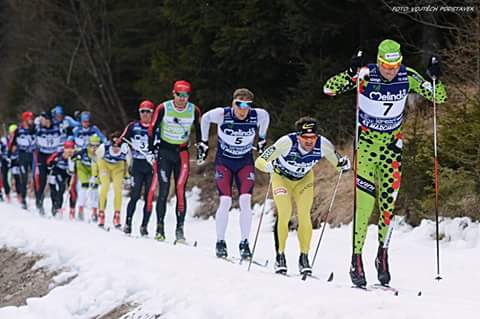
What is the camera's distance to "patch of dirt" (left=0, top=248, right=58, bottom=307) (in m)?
10.8

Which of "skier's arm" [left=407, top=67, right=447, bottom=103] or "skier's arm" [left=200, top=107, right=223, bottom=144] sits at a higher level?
"skier's arm" [left=407, top=67, right=447, bottom=103]

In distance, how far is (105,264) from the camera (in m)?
10.4

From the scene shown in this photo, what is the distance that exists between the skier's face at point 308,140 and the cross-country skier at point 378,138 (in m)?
0.98

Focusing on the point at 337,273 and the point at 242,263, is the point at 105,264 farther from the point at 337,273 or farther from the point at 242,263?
the point at 337,273

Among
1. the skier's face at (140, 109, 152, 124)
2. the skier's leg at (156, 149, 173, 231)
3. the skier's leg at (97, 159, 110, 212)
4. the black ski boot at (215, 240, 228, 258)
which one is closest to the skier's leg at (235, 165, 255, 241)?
the black ski boot at (215, 240, 228, 258)

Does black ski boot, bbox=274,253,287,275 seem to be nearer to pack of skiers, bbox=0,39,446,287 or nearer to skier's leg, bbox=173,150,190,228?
pack of skiers, bbox=0,39,446,287

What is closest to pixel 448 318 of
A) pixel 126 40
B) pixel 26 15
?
pixel 126 40

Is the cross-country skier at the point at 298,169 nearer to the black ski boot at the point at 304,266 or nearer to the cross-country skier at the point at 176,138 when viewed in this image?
the black ski boot at the point at 304,266

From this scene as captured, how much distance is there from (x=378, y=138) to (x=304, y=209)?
5.41 ft

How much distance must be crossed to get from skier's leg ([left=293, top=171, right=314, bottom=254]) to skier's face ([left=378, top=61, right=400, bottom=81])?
77.1 inches

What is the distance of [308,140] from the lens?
31.4 ft

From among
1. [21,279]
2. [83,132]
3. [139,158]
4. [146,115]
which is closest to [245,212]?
[21,279]

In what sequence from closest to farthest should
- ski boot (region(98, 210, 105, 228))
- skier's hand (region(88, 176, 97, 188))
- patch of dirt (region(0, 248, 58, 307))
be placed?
patch of dirt (region(0, 248, 58, 307)), ski boot (region(98, 210, 105, 228)), skier's hand (region(88, 176, 97, 188))

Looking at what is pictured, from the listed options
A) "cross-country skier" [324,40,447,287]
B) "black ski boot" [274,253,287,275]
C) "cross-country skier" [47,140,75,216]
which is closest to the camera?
"cross-country skier" [324,40,447,287]
